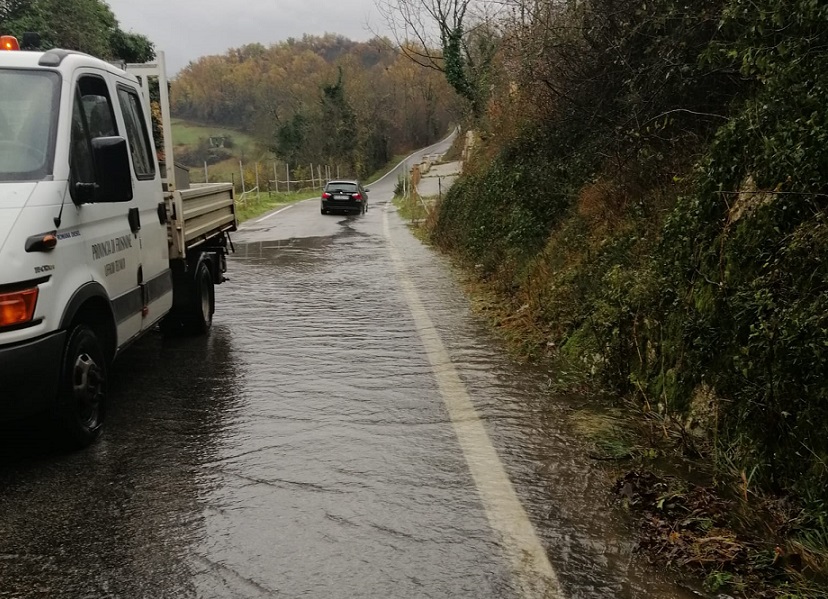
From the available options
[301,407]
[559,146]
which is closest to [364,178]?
[559,146]

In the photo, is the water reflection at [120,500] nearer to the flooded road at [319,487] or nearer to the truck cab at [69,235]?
the flooded road at [319,487]

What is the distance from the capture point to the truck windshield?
4.48 m

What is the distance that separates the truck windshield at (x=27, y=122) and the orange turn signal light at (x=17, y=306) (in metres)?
0.82

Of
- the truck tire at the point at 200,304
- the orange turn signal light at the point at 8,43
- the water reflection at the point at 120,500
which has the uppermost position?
the orange turn signal light at the point at 8,43

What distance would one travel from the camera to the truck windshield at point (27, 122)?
14.7ft

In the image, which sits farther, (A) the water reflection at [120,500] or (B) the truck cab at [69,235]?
(B) the truck cab at [69,235]

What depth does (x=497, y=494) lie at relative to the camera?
12.8ft

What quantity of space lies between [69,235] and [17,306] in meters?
0.67

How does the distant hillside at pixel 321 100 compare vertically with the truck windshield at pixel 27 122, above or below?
above

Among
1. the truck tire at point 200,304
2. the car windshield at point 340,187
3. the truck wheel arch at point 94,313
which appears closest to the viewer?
the truck wheel arch at point 94,313

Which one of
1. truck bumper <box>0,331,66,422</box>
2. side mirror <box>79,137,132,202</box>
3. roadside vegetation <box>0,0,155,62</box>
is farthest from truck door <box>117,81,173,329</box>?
roadside vegetation <box>0,0,155,62</box>

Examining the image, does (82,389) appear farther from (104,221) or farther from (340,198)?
(340,198)

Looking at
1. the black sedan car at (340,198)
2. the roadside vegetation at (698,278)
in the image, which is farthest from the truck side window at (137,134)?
the black sedan car at (340,198)

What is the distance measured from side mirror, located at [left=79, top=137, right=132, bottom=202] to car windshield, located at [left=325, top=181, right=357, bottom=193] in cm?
2615
